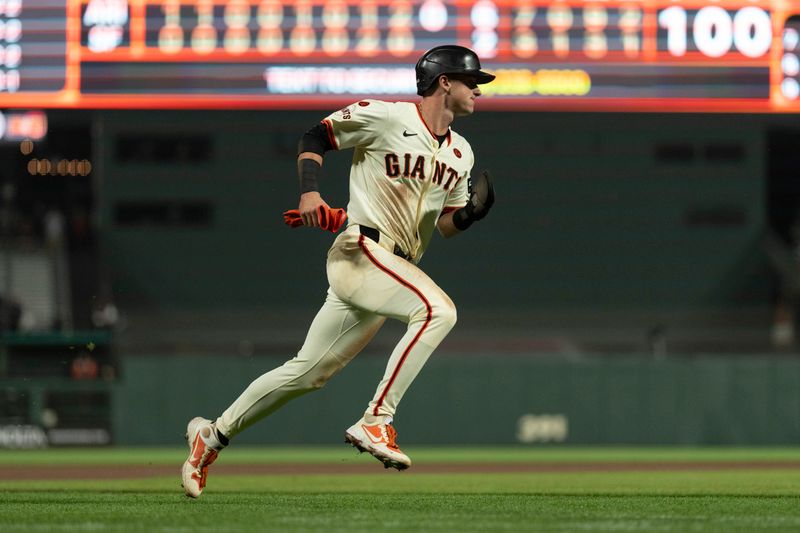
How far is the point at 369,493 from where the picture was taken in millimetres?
7215

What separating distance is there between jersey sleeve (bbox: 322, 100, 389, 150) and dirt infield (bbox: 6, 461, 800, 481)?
4.66 m

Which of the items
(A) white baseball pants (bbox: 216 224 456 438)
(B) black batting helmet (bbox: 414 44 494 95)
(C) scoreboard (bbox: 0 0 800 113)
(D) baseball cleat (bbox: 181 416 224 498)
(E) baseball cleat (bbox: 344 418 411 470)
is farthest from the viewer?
(C) scoreboard (bbox: 0 0 800 113)

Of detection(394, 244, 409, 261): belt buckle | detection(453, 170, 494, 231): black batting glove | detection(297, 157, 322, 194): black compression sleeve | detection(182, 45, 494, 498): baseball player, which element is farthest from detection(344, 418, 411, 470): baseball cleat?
detection(453, 170, 494, 231): black batting glove

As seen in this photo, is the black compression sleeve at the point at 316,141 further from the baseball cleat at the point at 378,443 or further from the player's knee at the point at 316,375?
the baseball cleat at the point at 378,443

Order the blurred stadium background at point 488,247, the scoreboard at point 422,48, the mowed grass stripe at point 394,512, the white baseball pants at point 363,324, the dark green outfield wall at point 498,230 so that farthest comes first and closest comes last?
the dark green outfield wall at point 498,230, the blurred stadium background at point 488,247, the scoreboard at point 422,48, the white baseball pants at point 363,324, the mowed grass stripe at point 394,512

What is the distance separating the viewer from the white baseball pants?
5.49 m

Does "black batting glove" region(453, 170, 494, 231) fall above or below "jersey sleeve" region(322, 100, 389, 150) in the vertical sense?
below

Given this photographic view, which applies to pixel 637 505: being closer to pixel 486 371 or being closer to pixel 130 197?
pixel 486 371

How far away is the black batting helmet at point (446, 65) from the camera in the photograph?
19.1 feet

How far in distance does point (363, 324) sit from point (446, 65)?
3.84ft

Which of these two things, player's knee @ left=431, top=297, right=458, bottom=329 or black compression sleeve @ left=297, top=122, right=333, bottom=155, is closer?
player's knee @ left=431, top=297, right=458, bottom=329

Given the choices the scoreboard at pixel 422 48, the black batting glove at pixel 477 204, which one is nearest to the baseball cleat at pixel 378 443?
the black batting glove at pixel 477 204

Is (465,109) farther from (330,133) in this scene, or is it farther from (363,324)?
(363,324)

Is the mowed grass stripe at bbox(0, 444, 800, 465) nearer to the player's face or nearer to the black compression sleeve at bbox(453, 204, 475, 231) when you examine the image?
the black compression sleeve at bbox(453, 204, 475, 231)
